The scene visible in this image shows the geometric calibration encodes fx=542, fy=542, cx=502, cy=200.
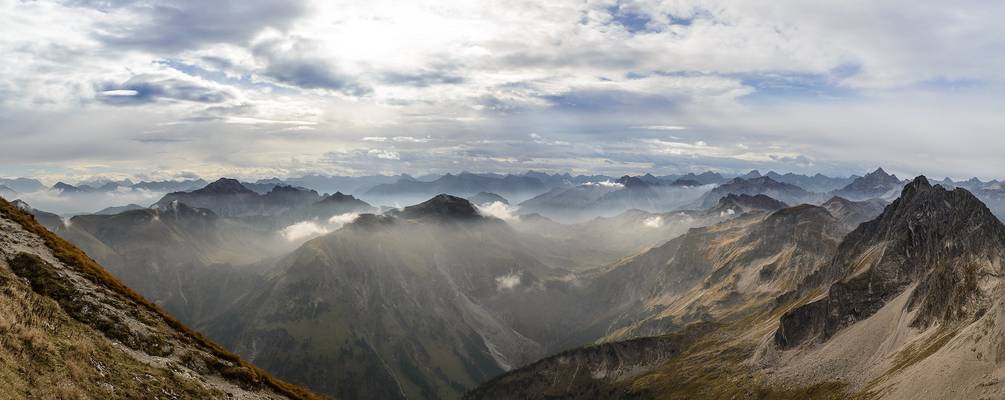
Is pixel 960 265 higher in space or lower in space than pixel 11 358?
lower

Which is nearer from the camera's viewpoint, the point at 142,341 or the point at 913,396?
the point at 142,341

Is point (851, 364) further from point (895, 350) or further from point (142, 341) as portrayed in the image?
point (142, 341)

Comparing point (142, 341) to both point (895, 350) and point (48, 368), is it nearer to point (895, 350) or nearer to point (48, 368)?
point (48, 368)

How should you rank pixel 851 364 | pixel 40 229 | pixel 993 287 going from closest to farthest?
pixel 40 229 < pixel 993 287 < pixel 851 364

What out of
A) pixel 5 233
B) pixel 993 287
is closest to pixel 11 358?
pixel 5 233

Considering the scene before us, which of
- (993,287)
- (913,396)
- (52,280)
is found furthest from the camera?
(993,287)

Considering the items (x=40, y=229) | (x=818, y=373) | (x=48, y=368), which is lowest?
(x=818, y=373)
